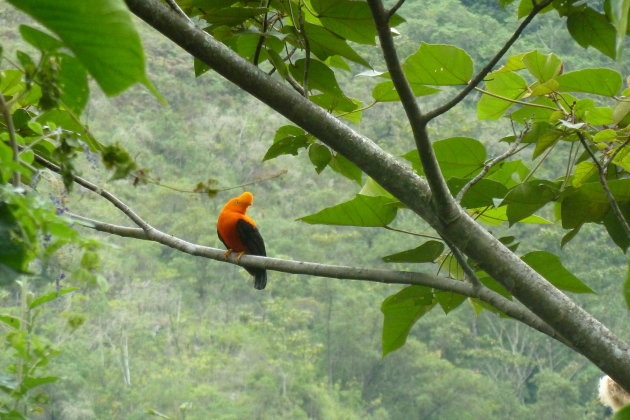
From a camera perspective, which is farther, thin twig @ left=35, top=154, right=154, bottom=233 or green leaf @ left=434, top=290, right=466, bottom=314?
green leaf @ left=434, top=290, right=466, bottom=314

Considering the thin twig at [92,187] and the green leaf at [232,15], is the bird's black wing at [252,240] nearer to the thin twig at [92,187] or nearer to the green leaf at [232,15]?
the thin twig at [92,187]

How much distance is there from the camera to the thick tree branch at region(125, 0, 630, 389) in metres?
0.74

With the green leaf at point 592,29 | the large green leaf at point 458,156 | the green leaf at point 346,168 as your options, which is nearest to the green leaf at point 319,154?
the green leaf at point 346,168

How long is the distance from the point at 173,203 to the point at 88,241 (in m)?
17.0

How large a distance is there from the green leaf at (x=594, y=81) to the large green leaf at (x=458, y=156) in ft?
0.42

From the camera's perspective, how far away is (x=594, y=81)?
0.91 meters

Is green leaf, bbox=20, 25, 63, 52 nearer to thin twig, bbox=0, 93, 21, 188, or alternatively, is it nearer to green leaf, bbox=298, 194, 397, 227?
thin twig, bbox=0, 93, 21, 188

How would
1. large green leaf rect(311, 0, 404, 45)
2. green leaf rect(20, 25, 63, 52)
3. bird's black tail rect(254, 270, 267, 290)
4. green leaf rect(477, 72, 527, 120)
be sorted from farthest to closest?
bird's black tail rect(254, 270, 267, 290), green leaf rect(477, 72, 527, 120), large green leaf rect(311, 0, 404, 45), green leaf rect(20, 25, 63, 52)

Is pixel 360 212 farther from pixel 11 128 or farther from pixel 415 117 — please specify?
pixel 11 128

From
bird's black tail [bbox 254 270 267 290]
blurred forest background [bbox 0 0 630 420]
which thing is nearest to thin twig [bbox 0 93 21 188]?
bird's black tail [bbox 254 270 267 290]

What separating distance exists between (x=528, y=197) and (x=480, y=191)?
0.08 meters

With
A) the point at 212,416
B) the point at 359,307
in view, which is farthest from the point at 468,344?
the point at 212,416

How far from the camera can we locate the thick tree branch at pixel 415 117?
0.66m

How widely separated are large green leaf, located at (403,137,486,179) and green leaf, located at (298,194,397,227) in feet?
0.28
